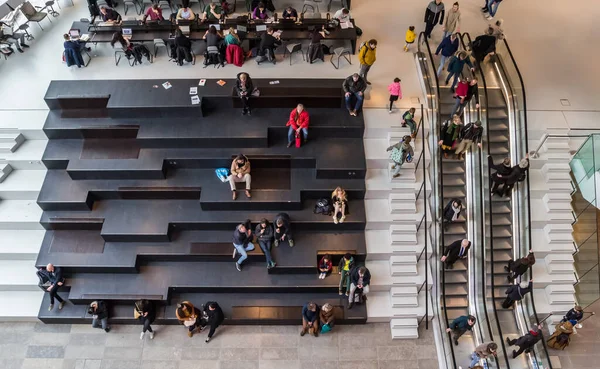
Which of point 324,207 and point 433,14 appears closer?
point 324,207

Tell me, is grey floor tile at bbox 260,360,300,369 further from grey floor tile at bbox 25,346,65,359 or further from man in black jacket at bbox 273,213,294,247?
grey floor tile at bbox 25,346,65,359

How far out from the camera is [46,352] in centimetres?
853

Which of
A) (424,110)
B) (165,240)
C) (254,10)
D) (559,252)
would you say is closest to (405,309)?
(559,252)

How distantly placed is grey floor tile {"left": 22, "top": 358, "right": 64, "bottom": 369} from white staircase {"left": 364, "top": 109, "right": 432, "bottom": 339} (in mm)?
6399

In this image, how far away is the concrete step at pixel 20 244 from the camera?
9.12 m

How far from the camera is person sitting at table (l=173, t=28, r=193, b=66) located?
1031 centimetres

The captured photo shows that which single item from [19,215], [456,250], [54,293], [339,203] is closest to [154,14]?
[19,215]

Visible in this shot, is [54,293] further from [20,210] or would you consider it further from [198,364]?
[198,364]

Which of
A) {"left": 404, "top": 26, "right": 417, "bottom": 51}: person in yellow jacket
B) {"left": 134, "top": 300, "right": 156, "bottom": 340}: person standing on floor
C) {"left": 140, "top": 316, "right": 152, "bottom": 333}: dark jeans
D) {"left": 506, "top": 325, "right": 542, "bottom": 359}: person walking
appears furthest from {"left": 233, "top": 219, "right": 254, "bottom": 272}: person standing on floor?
{"left": 404, "top": 26, "right": 417, "bottom": 51}: person in yellow jacket

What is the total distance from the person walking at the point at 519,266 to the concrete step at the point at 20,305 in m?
10.1

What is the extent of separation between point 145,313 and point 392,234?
213 inches

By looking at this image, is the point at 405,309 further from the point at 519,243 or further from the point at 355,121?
the point at 355,121

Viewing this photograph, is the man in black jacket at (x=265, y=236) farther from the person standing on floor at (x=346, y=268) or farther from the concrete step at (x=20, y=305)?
the concrete step at (x=20, y=305)

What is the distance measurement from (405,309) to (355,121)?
4344 millimetres
